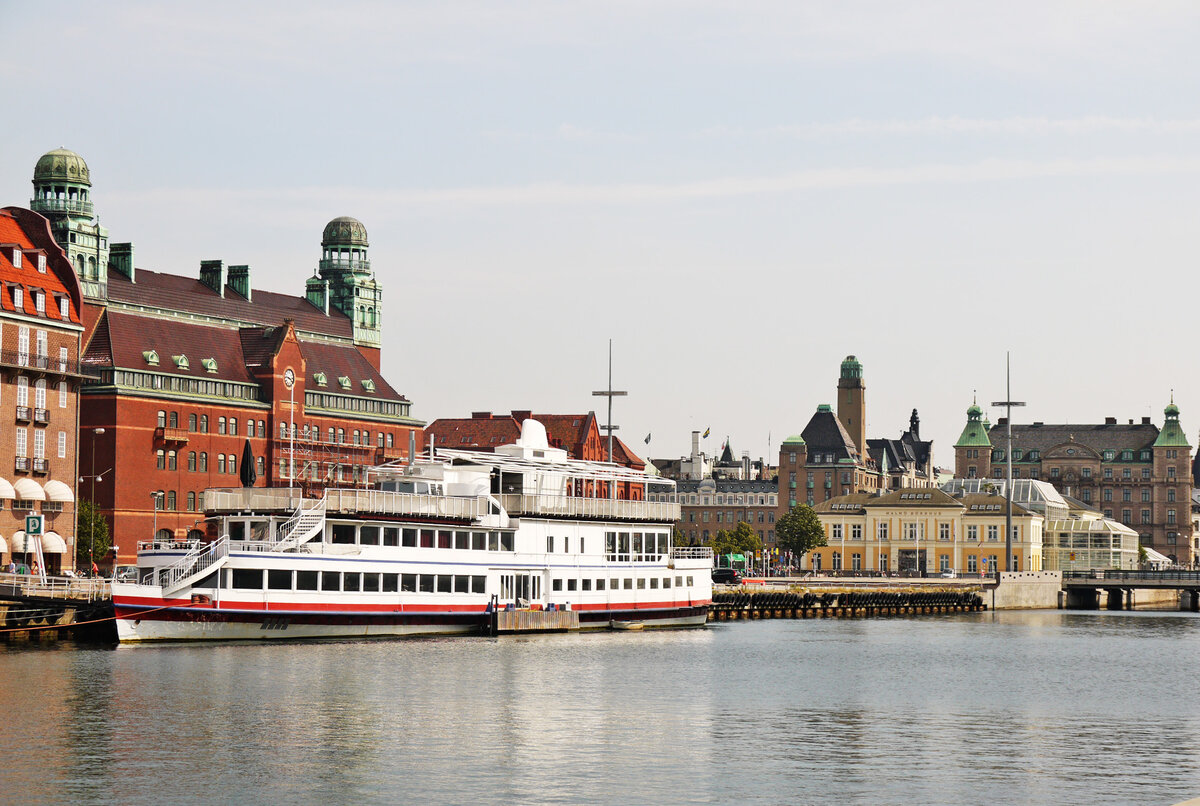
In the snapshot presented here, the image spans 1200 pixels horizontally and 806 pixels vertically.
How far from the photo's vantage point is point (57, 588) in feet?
302

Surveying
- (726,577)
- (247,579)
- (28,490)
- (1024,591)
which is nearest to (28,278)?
(28,490)

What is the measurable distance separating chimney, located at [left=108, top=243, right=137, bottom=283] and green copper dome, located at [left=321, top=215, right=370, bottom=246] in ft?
111

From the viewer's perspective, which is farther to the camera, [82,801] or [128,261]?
[128,261]

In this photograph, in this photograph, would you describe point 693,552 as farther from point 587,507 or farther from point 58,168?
point 58,168

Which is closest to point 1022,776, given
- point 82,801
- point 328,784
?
point 328,784

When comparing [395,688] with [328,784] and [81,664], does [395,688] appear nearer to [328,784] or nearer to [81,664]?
[81,664]

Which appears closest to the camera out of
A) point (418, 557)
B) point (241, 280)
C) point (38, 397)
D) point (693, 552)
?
point (418, 557)

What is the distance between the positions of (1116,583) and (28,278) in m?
111

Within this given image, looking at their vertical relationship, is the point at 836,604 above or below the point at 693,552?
below

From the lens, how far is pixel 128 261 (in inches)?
6156

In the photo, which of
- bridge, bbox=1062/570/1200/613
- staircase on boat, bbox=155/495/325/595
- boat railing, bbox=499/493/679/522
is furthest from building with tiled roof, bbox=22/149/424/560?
bridge, bbox=1062/570/1200/613

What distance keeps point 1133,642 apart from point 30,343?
74.4 metres

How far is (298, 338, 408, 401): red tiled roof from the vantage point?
6703 inches

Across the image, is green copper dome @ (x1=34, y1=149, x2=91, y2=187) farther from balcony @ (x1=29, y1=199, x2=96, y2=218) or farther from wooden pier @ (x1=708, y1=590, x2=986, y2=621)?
wooden pier @ (x1=708, y1=590, x2=986, y2=621)
